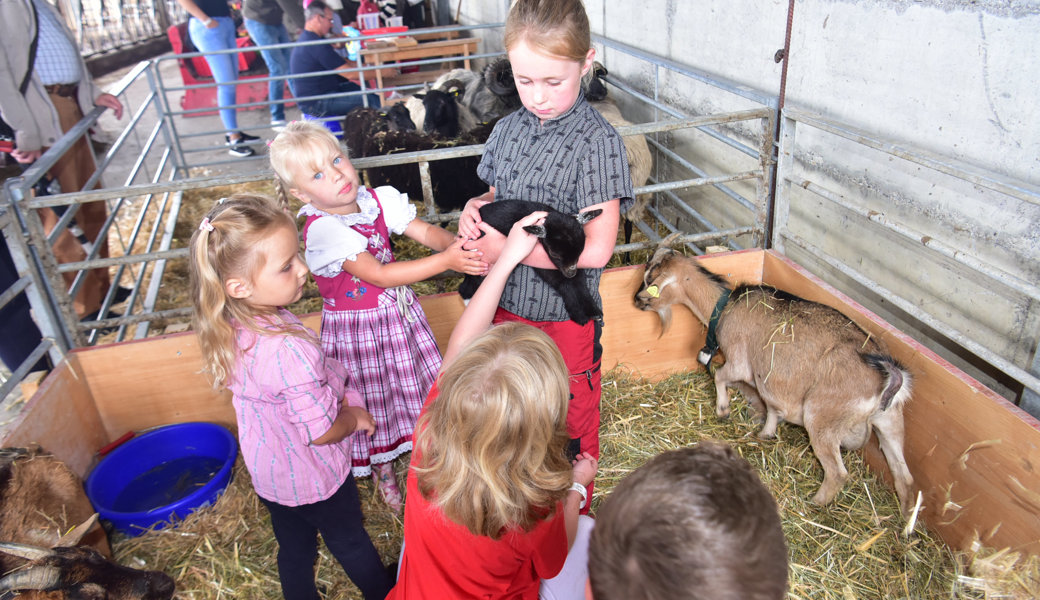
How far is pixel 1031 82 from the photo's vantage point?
8.09 ft

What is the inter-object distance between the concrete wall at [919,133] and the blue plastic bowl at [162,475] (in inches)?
126

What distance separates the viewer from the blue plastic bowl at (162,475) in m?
2.98

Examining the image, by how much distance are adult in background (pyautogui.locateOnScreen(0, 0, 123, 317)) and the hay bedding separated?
2.38 meters

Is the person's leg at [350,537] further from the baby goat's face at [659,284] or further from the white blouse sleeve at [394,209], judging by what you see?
the baby goat's face at [659,284]

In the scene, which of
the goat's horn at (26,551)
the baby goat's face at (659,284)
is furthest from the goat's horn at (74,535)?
the baby goat's face at (659,284)

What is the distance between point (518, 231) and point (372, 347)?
3.13 ft

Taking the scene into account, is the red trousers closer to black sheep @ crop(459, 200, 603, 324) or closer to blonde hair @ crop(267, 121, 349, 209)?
black sheep @ crop(459, 200, 603, 324)

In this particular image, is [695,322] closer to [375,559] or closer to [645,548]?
[375,559]

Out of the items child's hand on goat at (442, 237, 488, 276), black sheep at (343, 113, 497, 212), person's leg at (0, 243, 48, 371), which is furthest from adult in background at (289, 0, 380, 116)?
child's hand on goat at (442, 237, 488, 276)

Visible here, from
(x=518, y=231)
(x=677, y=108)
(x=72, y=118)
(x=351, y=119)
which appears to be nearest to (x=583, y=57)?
(x=518, y=231)

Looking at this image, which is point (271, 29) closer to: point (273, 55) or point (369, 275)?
point (273, 55)

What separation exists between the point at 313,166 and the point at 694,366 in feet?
8.23

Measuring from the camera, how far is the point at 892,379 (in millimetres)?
2627

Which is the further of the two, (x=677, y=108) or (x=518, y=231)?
(x=677, y=108)
